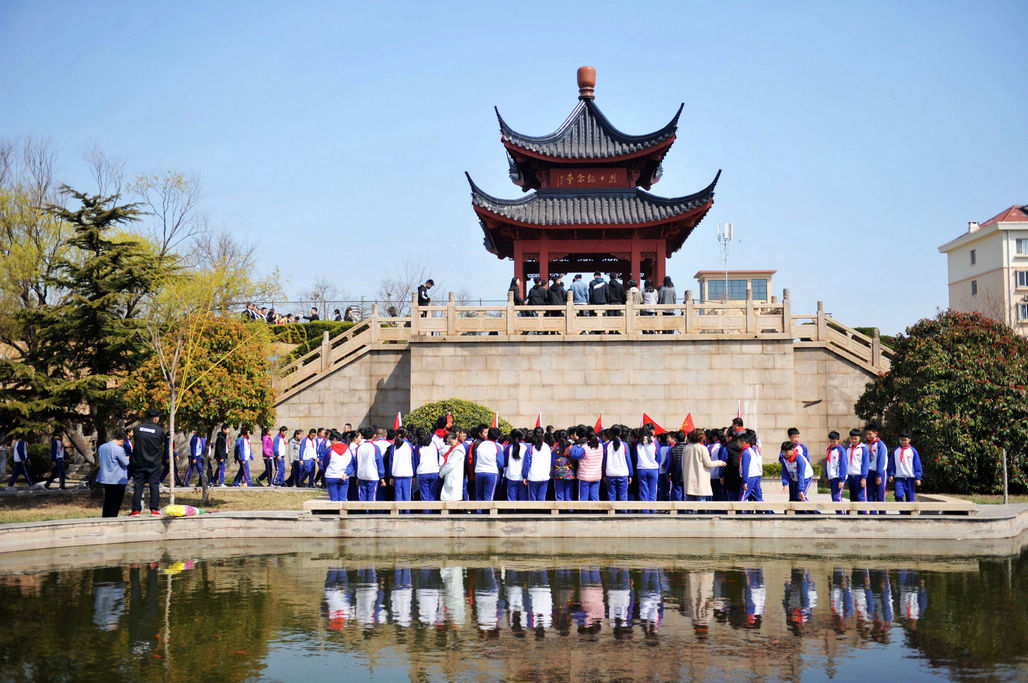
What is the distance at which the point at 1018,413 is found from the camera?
18766mm

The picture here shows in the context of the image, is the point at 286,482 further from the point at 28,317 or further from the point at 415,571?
the point at 415,571

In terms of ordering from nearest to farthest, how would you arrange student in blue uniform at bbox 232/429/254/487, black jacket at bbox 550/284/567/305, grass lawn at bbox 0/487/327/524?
grass lawn at bbox 0/487/327/524 < student in blue uniform at bbox 232/429/254/487 < black jacket at bbox 550/284/567/305

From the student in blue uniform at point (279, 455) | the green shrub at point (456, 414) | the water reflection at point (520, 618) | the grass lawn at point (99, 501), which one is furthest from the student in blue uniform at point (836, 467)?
the student in blue uniform at point (279, 455)

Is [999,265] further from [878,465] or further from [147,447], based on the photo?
[147,447]

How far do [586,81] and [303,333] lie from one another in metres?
13.0

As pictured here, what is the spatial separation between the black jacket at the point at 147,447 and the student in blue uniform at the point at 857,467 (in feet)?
36.3

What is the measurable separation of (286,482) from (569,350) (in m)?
7.57

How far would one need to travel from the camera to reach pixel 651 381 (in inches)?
896

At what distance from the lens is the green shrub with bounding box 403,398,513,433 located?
826 inches

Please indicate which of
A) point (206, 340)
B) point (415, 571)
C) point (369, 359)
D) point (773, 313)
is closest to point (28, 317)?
point (206, 340)

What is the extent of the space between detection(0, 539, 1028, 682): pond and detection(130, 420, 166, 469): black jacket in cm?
172

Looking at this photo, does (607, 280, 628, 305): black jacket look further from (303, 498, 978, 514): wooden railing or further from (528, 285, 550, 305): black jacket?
(303, 498, 978, 514): wooden railing

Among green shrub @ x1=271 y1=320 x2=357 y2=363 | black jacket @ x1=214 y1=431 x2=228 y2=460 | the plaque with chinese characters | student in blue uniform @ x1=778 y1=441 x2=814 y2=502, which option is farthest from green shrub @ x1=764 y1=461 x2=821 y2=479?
green shrub @ x1=271 y1=320 x2=357 y2=363

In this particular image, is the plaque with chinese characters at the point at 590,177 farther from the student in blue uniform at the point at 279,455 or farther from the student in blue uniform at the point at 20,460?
the student in blue uniform at the point at 20,460
